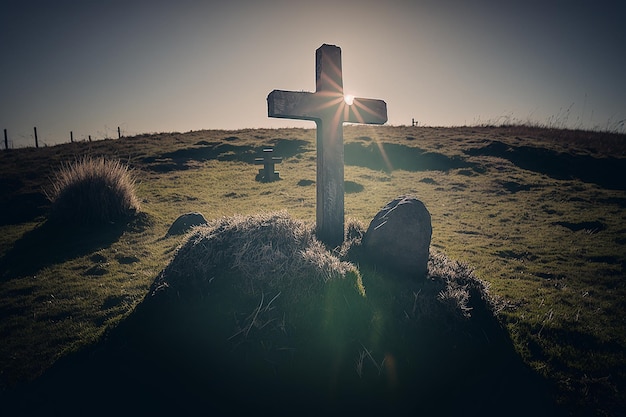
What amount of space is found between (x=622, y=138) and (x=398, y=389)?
100ft

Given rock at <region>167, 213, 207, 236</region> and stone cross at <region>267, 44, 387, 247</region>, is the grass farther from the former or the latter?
stone cross at <region>267, 44, 387, 247</region>

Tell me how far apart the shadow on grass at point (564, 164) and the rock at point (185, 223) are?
16.7 metres

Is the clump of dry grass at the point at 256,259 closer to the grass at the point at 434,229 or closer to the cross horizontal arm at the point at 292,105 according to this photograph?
the grass at the point at 434,229

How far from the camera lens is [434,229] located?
10.9 metres

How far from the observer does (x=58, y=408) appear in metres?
3.67

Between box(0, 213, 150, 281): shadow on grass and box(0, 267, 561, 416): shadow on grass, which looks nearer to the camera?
box(0, 267, 561, 416): shadow on grass

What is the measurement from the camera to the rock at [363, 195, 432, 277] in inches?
226

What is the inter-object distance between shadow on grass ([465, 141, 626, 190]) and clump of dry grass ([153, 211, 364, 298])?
16483 millimetres

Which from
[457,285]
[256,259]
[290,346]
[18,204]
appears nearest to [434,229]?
[457,285]

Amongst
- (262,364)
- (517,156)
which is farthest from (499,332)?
(517,156)

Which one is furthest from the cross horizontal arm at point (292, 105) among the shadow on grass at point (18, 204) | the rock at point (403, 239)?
the shadow on grass at point (18, 204)

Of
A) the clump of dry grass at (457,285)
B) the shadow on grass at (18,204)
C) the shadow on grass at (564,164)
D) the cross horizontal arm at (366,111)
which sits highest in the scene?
the cross horizontal arm at (366,111)

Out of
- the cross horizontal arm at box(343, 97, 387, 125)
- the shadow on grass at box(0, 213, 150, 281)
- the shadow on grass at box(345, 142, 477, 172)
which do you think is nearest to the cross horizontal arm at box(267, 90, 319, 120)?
the cross horizontal arm at box(343, 97, 387, 125)

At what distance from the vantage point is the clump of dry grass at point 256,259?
186 inches
